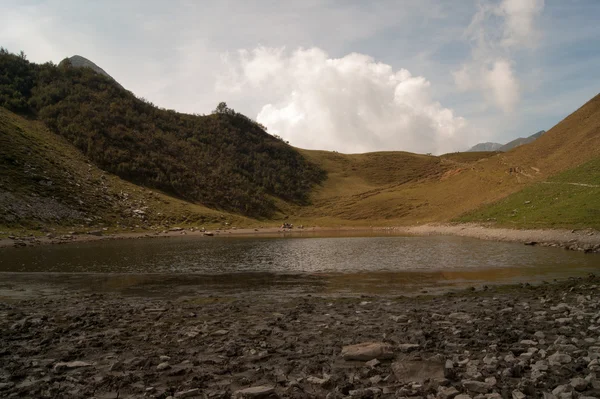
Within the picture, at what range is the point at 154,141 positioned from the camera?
94.9 m

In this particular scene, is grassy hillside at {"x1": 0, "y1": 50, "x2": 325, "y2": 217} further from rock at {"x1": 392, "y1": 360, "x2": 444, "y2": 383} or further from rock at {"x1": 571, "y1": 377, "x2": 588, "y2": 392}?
rock at {"x1": 571, "y1": 377, "x2": 588, "y2": 392}

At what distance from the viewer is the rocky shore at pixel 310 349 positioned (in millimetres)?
6660

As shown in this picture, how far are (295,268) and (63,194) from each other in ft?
144

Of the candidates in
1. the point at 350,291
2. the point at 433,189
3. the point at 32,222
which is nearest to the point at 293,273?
the point at 350,291

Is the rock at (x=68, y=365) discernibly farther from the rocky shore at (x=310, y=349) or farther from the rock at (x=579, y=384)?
the rock at (x=579, y=384)

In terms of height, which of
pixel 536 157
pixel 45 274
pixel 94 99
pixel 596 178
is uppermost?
pixel 94 99

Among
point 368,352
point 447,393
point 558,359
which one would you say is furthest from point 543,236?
point 447,393

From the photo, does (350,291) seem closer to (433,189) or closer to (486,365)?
(486,365)

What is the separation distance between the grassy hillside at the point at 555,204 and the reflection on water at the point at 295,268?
638 centimetres

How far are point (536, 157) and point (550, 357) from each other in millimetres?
73979

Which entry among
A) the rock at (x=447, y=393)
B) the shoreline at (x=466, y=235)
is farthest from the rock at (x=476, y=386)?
the shoreline at (x=466, y=235)

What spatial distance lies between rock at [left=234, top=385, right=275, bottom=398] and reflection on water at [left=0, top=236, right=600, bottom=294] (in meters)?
11.1

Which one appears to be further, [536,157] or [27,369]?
[536,157]

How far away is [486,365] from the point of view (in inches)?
288
